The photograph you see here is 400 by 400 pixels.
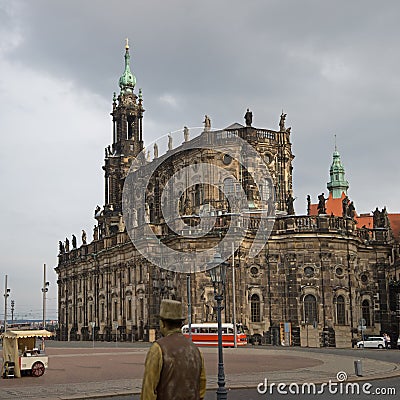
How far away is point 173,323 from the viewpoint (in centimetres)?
778

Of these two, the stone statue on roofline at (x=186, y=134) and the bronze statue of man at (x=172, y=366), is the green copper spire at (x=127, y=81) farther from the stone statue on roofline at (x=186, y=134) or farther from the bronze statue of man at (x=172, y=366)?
the bronze statue of man at (x=172, y=366)

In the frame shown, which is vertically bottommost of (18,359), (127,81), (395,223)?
(18,359)

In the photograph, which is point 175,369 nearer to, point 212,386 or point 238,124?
A: point 212,386

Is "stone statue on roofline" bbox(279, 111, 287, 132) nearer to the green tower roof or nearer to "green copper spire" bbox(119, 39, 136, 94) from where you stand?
"green copper spire" bbox(119, 39, 136, 94)

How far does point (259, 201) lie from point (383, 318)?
56.2 ft

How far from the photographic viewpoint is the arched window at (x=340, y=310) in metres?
65.5

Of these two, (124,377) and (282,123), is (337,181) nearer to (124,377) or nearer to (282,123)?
(282,123)

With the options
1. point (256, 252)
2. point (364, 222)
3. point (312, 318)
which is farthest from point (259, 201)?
point (364, 222)

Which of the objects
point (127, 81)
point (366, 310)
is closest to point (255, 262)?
point (366, 310)

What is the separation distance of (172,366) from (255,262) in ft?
194

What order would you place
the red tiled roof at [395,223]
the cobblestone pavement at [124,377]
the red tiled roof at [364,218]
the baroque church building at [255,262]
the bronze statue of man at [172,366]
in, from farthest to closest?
the red tiled roof at [364,218] → the red tiled roof at [395,223] → the baroque church building at [255,262] → the cobblestone pavement at [124,377] → the bronze statue of man at [172,366]

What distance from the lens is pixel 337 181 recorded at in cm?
11375

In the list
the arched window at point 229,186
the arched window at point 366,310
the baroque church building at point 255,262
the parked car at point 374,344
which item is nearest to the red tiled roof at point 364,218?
the baroque church building at point 255,262

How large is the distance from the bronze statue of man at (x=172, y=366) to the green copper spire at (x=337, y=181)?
4209 inches
